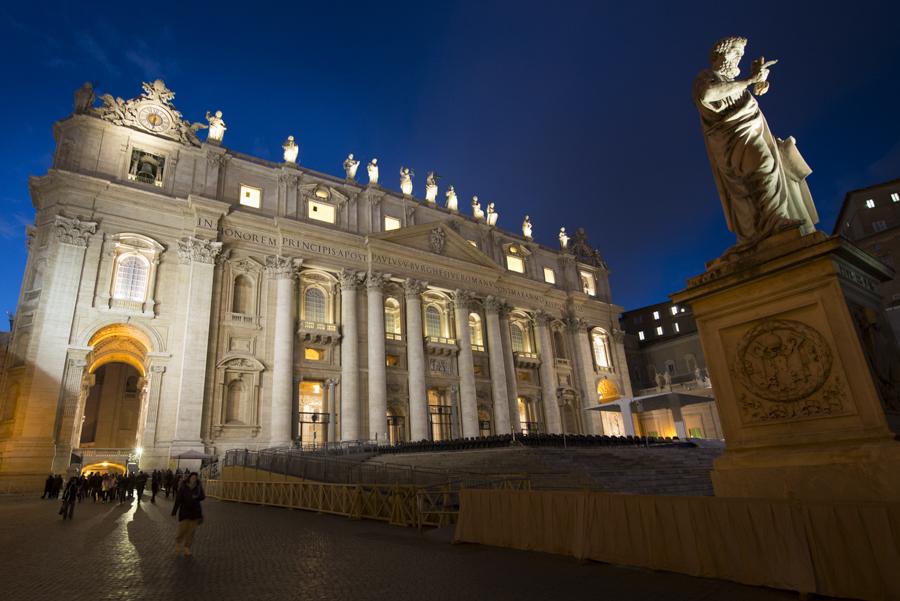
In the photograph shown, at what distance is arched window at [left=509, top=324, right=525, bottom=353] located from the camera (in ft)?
144

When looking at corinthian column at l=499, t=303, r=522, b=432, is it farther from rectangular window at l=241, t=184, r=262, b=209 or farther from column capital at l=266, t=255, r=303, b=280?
rectangular window at l=241, t=184, r=262, b=209

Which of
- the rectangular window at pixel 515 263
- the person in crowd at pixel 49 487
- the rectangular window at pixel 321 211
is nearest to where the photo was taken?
the person in crowd at pixel 49 487

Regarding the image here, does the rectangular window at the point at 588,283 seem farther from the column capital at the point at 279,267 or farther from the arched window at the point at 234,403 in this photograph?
the arched window at the point at 234,403

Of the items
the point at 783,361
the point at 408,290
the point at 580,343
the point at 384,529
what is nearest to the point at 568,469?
the point at 384,529

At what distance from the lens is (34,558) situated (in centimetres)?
816

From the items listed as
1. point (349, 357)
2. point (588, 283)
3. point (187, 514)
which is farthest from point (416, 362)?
point (187, 514)

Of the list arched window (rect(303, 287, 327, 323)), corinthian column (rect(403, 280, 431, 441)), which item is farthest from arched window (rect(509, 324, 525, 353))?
arched window (rect(303, 287, 327, 323))

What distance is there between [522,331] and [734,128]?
38.8m

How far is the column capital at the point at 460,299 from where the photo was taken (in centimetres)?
3903

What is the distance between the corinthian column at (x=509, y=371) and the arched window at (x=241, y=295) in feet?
63.6

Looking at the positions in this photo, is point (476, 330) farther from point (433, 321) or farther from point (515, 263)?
point (515, 263)

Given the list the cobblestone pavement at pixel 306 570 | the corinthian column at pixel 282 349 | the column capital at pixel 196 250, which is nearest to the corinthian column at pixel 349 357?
the corinthian column at pixel 282 349

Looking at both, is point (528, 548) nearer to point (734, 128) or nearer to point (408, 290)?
point (734, 128)

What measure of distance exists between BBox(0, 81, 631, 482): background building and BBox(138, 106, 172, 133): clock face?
112 millimetres
